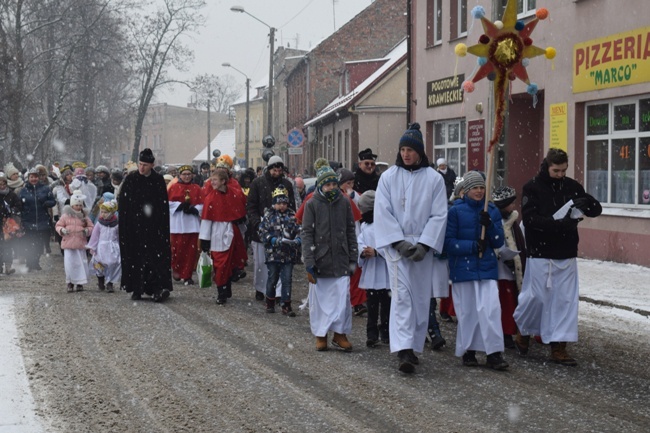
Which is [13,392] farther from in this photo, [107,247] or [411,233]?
[107,247]

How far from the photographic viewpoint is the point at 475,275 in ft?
28.7

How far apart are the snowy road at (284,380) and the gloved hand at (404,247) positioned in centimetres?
97

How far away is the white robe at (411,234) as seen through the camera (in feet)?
28.1

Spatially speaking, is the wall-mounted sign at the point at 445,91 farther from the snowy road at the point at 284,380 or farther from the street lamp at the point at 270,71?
the snowy road at the point at 284,380

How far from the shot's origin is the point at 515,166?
2362cm

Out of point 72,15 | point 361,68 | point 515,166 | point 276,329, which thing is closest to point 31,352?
point 276,329

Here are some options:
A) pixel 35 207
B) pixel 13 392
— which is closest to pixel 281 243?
pixel 13 392

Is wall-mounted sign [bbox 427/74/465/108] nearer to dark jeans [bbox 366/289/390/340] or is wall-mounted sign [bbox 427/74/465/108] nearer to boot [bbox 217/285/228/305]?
boot [bbox 217/285/228/305]

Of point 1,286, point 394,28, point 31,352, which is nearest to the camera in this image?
point 31,352

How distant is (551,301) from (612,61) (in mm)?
9797

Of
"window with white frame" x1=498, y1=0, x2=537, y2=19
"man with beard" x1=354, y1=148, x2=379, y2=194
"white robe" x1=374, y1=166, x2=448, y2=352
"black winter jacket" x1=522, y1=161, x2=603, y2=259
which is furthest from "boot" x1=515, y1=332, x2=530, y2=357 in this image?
"window with white frame" x1=498, y1=0, x2=537, y2=19

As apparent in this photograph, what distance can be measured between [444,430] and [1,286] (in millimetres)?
10765

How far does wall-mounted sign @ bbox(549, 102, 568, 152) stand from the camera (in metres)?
19.8

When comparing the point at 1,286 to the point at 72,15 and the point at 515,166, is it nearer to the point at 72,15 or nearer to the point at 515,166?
the point at 515,166
